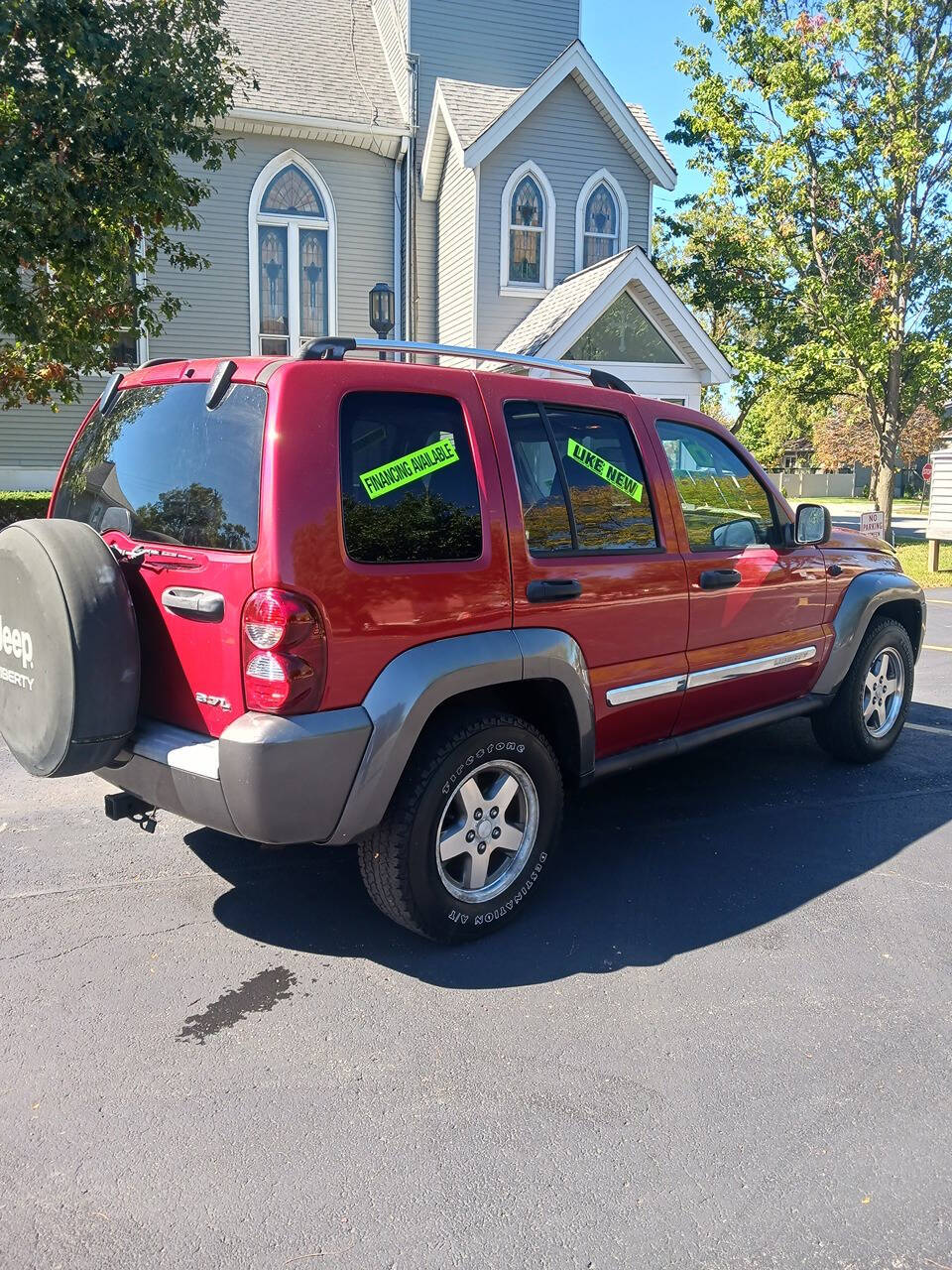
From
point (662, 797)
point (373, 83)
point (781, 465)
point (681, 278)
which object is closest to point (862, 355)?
point (681, 278)

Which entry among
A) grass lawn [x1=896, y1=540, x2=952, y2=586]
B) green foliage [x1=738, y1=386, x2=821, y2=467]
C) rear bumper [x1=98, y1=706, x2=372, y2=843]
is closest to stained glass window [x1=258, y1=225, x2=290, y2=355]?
green foliage [x1=738, y1=386, x2=821, y2=467]

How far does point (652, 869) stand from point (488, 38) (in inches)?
688

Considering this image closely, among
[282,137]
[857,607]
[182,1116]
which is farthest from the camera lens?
[282,137]

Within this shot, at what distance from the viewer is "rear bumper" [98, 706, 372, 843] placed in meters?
2.86

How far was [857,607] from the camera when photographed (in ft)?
17.1

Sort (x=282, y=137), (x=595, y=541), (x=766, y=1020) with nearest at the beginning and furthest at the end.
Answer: (x=766, y=1020)
(x=595, y=541)
(x=282, y=137)

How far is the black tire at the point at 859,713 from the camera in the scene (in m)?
5.36

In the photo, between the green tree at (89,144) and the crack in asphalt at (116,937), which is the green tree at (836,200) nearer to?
the green tree at (89,144)

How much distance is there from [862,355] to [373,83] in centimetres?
962

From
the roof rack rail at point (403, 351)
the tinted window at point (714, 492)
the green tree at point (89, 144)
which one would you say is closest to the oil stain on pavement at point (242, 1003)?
the roof rack rail at point (403, 351)

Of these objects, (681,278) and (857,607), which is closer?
(857,607)

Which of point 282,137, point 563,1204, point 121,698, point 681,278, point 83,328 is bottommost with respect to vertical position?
point 563,1204

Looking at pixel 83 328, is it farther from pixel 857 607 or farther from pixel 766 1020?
pixel 766 1020

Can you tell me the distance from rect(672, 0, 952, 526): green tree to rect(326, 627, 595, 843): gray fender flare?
49.4ft
